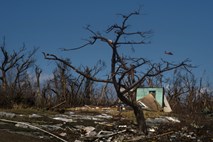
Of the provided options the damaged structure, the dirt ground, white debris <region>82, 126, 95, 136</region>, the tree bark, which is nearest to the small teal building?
the damaged structure

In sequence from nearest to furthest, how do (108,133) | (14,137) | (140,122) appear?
(14,137)
(108,133)
(140,122)

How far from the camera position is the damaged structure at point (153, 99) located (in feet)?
58.9

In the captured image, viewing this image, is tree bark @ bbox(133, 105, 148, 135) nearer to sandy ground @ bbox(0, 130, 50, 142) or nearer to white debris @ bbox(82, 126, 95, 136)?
white debris @ bbox(82, 126, 95, 136)

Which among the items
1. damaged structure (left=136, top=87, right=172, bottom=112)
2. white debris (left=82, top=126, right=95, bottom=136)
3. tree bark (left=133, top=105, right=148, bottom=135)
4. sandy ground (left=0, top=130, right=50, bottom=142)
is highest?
damaged structure (left=136, top=87, right=172, bottom=112)

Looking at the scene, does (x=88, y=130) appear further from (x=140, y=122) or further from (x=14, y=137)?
(x=14, y=137)

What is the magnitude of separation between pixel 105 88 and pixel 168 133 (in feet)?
62.8

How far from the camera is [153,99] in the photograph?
60.3 ft

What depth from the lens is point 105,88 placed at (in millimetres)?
28125

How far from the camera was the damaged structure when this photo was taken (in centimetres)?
1794

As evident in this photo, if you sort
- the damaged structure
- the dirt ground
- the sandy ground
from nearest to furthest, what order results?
the sandy ground → the dirt ground → the damaged structure

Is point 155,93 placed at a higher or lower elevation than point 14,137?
higher

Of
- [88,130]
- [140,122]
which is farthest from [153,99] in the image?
[88,130]

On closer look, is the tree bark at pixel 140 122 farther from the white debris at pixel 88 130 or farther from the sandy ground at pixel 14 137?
the sandy ground at pixel 14 137

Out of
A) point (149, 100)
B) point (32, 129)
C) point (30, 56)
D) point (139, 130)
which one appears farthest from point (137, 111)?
point (30, 56)
